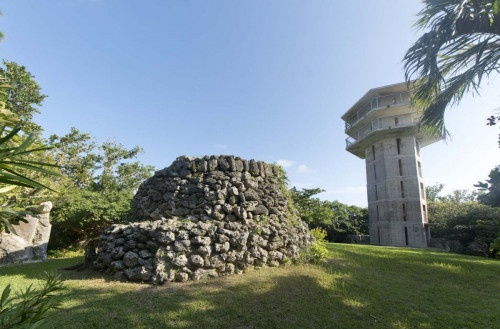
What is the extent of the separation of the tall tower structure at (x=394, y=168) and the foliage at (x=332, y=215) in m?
2.78

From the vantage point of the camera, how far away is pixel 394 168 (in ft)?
72.1

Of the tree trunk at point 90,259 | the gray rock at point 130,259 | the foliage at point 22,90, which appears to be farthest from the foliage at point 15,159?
the foliage at point 22,90

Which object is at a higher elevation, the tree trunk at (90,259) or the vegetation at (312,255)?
the vegetation at (312,255)

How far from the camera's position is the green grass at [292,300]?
3756 millimetres

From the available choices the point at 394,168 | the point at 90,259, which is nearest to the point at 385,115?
the point at 394,168

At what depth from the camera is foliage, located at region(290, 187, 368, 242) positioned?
54.7ft

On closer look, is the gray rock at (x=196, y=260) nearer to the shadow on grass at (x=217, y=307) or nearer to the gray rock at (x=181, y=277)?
the gray rock at (x=181, y=277)

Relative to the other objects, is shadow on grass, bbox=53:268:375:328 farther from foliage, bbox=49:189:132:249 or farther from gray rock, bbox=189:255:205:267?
foliage, bbox=49:189:132:249

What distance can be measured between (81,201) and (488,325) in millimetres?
15036

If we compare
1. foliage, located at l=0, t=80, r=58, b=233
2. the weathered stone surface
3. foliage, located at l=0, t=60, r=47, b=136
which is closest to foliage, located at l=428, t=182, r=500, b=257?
foliage, located at l=0, t=80, r=58, b=233

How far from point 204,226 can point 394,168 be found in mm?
21404

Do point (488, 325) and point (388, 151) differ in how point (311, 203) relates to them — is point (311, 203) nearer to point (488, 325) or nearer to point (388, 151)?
point (388, 151)

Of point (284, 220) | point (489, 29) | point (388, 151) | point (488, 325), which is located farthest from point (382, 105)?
point (488, 325)

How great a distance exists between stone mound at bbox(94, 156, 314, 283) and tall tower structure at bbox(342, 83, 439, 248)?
16551 mm
